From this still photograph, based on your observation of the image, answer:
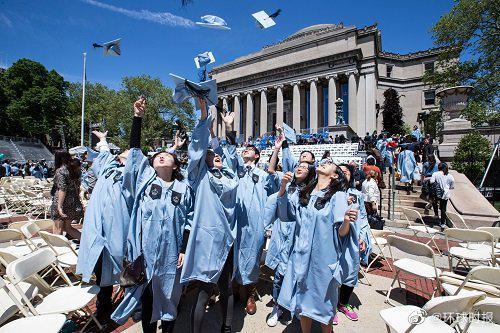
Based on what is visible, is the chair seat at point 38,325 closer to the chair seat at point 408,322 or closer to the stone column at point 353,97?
the chair seat at point 408,322

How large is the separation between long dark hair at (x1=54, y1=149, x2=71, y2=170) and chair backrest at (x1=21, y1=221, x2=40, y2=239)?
1.31 metres

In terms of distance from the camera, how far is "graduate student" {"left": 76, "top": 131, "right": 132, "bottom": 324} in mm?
3297

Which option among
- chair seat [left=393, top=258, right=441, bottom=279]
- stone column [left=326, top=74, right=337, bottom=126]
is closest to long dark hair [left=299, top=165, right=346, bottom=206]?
chair seat [left=393, top=258, right=441, bottom=279]

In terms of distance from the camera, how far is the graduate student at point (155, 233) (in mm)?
2752

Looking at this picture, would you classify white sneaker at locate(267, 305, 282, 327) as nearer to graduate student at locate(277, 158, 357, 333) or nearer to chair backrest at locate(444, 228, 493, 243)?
graduate student at locate(277, 158, 357, 333)

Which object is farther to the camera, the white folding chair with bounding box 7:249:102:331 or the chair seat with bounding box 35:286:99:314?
the chair seat with bounding box 35:286:99:314

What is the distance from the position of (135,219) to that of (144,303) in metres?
0.86

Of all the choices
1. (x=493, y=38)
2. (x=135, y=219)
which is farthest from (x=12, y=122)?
(x=493, y=38)

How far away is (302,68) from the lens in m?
40.4

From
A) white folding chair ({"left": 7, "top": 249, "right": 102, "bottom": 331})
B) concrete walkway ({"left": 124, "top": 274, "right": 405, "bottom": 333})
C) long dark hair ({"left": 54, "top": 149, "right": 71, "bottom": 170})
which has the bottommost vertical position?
concrete walkway ({"left": 124, "top": 274, "right": 405, "bottom": 333})

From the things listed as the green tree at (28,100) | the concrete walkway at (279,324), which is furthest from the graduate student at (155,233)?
the green tree at (28,100)

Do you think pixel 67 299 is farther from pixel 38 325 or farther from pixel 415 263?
pixel 415 263

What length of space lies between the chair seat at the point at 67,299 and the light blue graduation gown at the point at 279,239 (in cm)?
217

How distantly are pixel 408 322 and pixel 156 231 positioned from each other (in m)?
2.56
